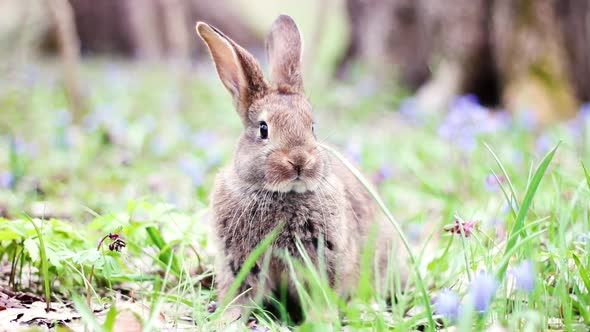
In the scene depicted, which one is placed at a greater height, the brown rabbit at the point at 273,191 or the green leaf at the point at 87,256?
the brown rabbit at the point at 273,191

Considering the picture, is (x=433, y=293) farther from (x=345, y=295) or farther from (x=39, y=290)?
(x=39, y=290)

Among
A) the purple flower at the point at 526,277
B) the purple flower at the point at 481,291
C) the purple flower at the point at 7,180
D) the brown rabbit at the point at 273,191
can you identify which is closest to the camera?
the purple flower at the point at 481,291

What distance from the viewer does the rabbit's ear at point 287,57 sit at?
13.0ft

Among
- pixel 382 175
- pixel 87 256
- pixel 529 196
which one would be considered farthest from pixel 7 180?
pixel 529 196

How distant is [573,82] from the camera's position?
9203 mm

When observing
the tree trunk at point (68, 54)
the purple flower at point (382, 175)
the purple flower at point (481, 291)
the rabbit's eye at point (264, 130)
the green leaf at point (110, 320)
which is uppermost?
the tree trunk at point (68, 54)

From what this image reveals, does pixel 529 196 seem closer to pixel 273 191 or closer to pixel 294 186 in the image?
pixel 294 186

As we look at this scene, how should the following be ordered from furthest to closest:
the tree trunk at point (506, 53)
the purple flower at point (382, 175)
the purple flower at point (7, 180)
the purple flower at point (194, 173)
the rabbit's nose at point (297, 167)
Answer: the tree trunk at point (506, 53), the purple flower at point (382, 175), the purple flower at point (194, 173), the purple flower at point (7, 180), the rabbit's nose at point (297, 167)

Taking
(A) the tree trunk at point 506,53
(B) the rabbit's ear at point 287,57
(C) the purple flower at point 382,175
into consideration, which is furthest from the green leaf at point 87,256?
(A) the tree trunk at point 506,53

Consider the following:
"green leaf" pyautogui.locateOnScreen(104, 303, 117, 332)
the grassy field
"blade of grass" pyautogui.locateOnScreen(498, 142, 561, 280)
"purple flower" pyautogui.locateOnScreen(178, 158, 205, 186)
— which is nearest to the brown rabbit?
the grassy field

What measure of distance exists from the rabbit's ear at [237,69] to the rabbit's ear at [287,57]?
0.16m

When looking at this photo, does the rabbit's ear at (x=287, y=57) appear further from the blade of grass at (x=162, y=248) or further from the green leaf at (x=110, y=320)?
the green leaf at (x=110, y=320)

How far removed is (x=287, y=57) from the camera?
3.97 meters

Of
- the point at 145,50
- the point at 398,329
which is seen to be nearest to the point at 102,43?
the point at 145,50
